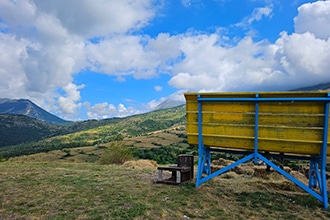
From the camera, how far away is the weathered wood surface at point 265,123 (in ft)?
21.3

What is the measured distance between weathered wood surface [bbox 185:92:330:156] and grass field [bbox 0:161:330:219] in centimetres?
145

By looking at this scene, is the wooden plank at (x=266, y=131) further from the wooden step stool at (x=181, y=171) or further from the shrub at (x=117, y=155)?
the shrub at (x=117, y=155)

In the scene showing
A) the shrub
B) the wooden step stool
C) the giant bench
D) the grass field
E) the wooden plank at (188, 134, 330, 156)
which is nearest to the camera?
the grass field

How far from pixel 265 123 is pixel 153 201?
11.8ft

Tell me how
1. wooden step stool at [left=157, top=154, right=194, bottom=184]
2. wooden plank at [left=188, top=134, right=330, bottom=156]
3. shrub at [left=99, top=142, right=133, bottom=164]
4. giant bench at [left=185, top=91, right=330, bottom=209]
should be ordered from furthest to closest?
Answer: shrub at [left=99, top=142, right=133, bottom=164] < wooden step stool at [left=157, top=154, right=194, bottom=184] < wooden plank at [left=188, top=134, right=330, bottom=156] < giant bench at [left=185, top=91, right=330, bottom=209]

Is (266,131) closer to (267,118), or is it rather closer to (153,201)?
(267,118)

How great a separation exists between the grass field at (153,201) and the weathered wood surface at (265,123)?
1.45 metres

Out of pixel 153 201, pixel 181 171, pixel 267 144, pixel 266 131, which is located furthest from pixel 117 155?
pixel 266 131

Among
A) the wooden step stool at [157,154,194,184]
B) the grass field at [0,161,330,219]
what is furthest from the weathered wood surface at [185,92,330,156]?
the wooden step stool at [157,154,194,184]

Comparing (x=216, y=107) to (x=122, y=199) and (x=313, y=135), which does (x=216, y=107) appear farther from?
(x=122, y=199)

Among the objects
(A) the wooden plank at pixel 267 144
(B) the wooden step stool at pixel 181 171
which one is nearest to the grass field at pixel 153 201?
(B) the wooden step stool at pixel 181 171

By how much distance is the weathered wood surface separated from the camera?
6.49 m

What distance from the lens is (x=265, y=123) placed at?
22.8ft

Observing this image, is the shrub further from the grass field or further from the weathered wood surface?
the weathered wood surface
